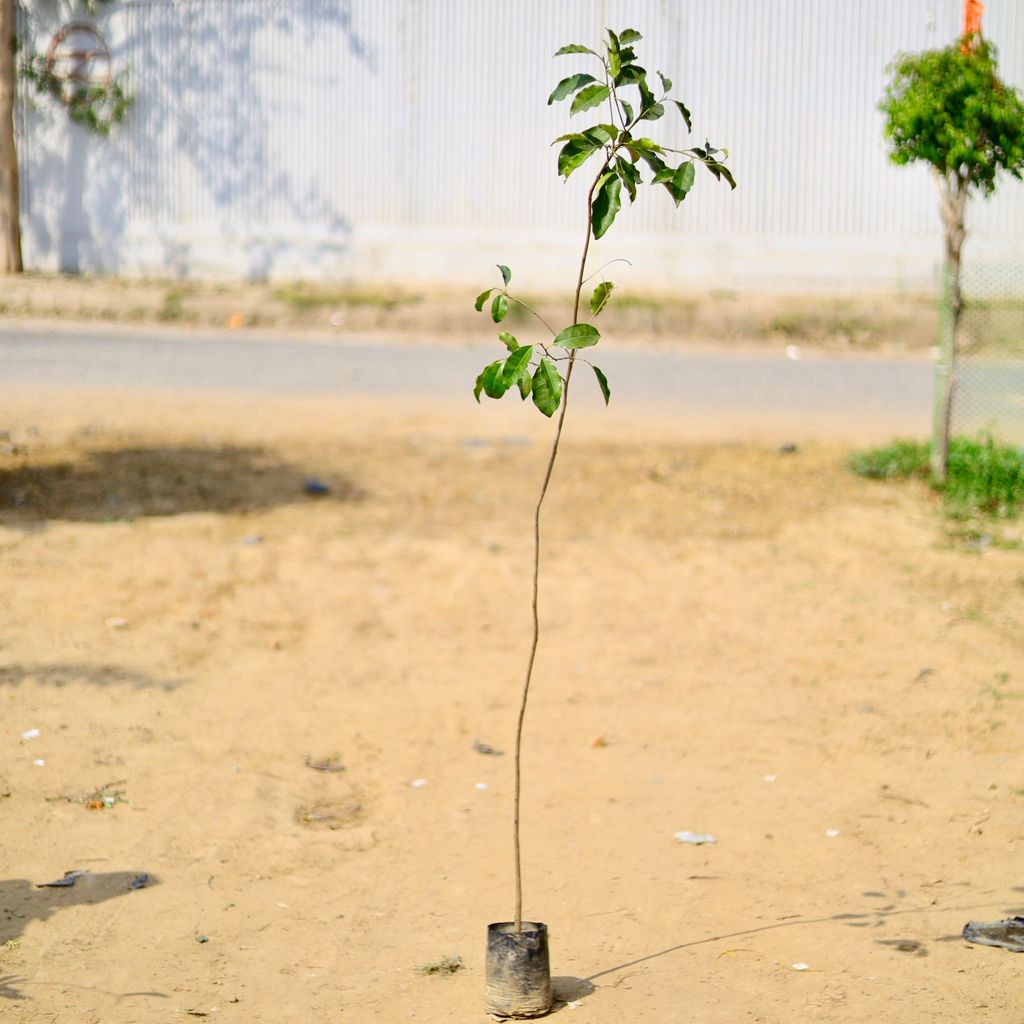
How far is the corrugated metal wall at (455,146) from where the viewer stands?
14.8 meters

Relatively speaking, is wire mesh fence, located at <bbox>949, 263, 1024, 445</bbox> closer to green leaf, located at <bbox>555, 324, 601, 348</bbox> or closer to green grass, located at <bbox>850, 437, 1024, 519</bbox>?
green grass, located at <bbox>850, 437, 1024, 519</bbox>

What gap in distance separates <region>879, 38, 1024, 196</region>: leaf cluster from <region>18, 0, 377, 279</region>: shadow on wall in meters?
9.07

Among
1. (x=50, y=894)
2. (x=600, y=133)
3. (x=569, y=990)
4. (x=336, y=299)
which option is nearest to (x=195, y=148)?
(x=336, y=299)

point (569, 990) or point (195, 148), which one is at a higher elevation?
point (195, 148)

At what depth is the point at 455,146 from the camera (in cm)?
1548

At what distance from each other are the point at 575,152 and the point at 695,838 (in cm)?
258

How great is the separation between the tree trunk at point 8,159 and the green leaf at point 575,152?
13.5 metres

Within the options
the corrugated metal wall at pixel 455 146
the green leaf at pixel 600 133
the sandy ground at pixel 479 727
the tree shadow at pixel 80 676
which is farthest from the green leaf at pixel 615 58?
the corrugated metal wall at pixel 455 146

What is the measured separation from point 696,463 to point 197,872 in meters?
4.81

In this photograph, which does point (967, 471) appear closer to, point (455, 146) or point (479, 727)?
point (479, 727)

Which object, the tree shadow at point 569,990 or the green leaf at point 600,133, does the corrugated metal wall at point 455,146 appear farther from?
the tree shadow at point 569,990

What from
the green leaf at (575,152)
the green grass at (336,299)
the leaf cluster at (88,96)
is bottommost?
the green grass at (336,299)

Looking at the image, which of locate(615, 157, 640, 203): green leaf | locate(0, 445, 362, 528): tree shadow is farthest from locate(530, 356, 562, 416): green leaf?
locate(0, 445, 362, 528): tree shadow

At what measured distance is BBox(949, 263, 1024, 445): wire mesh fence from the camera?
27.0 ft
